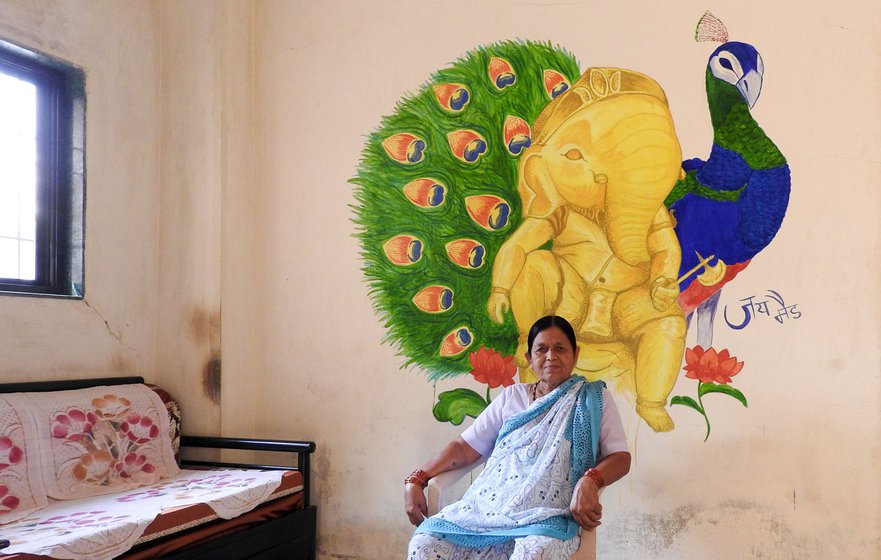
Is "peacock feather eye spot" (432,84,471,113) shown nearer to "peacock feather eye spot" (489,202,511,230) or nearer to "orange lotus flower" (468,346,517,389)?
"peacock feather eye spot" (489,202,511,230)

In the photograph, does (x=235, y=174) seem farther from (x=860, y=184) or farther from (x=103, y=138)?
(x=860, y=184)

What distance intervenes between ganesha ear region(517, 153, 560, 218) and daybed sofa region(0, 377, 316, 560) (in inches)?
56.2

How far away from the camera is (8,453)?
8.76 feet

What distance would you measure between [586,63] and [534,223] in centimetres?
70

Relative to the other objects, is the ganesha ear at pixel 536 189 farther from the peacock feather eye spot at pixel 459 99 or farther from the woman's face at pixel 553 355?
the woman's face at pixel 553 355

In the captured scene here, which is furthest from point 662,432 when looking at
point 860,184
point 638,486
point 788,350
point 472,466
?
point 860,184

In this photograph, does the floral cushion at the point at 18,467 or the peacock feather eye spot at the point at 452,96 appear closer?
the floral cushion at the point at 18,467

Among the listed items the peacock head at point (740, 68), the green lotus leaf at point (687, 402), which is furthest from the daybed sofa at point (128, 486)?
the peacock head at point (740, 68)

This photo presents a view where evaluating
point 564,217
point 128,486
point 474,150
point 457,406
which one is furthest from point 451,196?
point 128,486

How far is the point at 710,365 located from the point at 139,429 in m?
2.35

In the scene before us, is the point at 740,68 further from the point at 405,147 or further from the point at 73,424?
the point at 73,424

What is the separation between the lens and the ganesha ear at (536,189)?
3223 millimetres

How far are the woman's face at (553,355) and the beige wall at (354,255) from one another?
1.86ft

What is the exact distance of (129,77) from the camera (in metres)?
3.53
